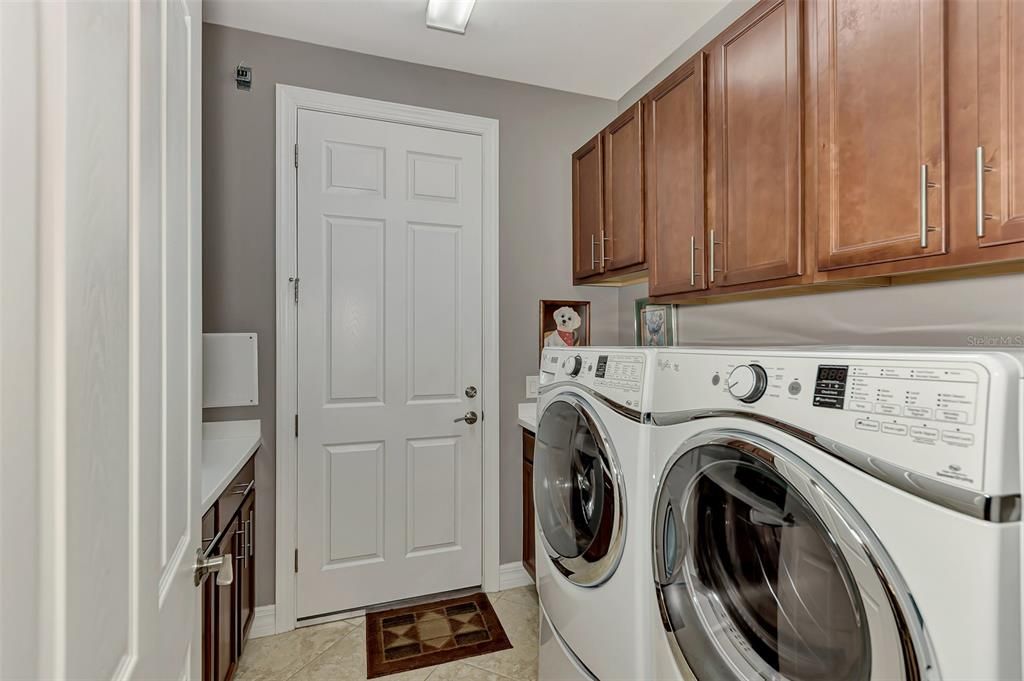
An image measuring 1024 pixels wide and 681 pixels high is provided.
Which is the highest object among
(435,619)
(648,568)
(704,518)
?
(704,518)

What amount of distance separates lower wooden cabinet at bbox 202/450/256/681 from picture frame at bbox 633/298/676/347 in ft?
5.96

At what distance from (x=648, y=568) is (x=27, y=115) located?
127 centimetres

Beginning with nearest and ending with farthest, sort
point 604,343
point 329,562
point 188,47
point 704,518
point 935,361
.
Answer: point 935,361 < point 188,47 < point 704,518 < point 329,562 < point 604,343

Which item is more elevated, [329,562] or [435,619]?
[329,562]

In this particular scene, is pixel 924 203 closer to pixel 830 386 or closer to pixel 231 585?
pixel 830 386

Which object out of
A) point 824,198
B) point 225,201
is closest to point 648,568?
point 824,198

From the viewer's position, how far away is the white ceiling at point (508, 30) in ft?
6.48

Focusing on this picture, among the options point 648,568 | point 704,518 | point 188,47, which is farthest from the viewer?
point 648,568

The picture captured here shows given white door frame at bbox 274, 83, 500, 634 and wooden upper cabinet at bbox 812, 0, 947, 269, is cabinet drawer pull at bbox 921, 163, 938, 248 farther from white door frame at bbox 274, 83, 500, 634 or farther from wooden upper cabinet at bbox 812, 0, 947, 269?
white door frame at bbox 274, 83, 500, 634

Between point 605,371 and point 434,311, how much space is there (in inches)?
48.1

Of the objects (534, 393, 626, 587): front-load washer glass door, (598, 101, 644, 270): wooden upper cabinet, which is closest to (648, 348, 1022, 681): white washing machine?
(534, 393, 626, 587): front-load washer glass door

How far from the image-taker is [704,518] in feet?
3.48

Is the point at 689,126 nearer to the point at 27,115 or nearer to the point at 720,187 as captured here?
the point at 720,187

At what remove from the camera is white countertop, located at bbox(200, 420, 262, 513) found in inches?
53.3
